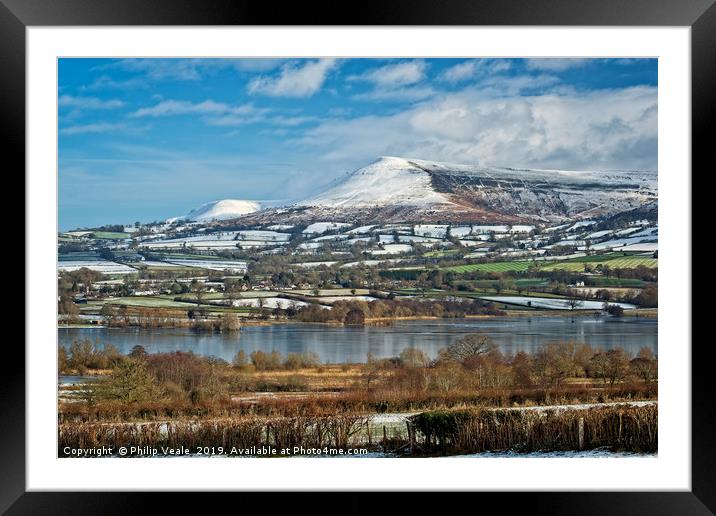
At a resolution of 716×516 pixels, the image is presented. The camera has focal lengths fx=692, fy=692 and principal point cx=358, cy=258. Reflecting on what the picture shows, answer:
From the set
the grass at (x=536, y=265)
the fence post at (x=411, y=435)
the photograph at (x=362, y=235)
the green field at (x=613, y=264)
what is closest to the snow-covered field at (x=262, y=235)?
the photograph at (x=362, y=235)

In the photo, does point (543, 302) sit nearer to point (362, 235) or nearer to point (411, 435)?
point (362, 235)

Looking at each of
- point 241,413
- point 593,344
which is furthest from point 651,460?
point 241,413

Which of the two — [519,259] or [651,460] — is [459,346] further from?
[651,460]

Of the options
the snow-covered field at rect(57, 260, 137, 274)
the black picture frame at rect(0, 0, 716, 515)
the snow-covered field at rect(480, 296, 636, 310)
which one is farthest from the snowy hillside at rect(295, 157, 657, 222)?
the black picture frame at rect(0, 0, 716, 515)

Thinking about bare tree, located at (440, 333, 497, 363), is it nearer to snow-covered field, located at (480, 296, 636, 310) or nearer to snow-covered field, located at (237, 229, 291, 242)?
snow-covered field, located at (480, 296, 636, 310)

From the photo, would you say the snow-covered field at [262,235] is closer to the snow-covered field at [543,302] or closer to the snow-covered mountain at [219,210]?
the snow-covered mountain at [219,210]
